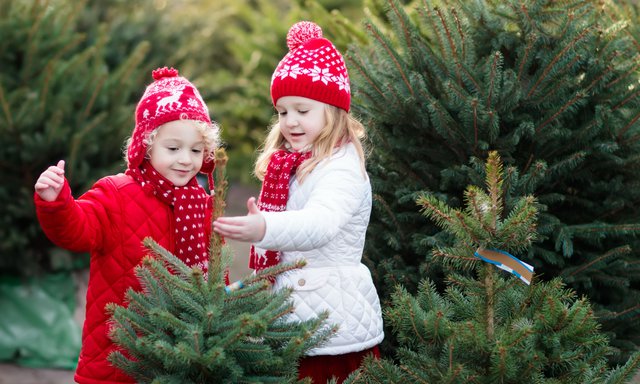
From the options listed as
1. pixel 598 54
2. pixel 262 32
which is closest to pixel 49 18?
pixel 262 32

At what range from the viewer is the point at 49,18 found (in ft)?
20.6

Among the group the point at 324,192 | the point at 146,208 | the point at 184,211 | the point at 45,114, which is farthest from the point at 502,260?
the point at 45,114

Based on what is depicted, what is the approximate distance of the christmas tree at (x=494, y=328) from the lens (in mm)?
2354

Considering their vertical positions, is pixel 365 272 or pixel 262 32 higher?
pixel 262 32

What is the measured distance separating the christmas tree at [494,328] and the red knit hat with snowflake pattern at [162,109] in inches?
40.8

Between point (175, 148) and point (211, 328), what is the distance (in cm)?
99

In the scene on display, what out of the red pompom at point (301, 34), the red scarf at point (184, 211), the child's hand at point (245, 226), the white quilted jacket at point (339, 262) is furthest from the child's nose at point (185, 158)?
the child's hand at point (245, 226)

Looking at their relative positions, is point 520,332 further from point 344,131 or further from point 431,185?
point 431,185

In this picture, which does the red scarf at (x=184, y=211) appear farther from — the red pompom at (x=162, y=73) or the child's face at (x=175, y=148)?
the red pompom at (x=162, y=73)

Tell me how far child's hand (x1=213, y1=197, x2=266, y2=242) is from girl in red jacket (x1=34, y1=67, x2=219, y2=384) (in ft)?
2.10

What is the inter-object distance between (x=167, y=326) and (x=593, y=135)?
2.00m

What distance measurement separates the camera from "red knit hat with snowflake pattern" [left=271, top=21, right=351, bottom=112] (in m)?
3.01

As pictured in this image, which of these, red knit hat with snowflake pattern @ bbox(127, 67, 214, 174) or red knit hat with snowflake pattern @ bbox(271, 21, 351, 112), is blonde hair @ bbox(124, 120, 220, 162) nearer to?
red knit hat with snowflake pattern @ bbox(127, 67, 214, 174)

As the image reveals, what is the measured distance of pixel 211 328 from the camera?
7.51ft
